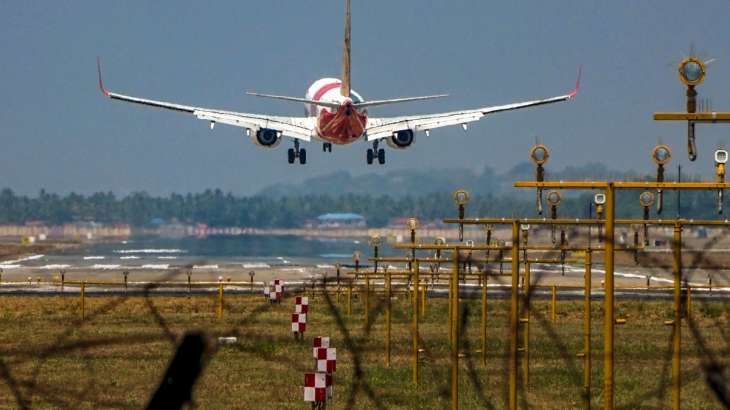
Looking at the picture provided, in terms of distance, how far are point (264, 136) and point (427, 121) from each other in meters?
11.5

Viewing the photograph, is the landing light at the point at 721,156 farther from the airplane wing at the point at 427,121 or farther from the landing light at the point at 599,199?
the airplane wing at the point at 427,121

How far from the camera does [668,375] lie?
43344 mm

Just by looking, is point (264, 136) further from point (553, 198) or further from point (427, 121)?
point (553, 198)

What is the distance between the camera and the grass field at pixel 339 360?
3600 cm

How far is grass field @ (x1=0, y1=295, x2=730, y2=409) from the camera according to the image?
1417 inches

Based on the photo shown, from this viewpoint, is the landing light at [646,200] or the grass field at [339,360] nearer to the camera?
the landing light at [646,200]

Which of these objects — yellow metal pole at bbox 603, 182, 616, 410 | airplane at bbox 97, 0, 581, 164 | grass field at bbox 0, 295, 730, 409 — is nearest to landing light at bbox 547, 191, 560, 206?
grass field at bbox 0, 295, 730, 409

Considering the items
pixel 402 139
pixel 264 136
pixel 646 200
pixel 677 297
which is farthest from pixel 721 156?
pixel 402 139

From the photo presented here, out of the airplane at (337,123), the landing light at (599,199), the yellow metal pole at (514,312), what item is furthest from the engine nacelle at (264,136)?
the yellow metal pole at (514,312)

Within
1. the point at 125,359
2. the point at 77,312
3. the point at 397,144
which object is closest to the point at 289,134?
the point at 397,144

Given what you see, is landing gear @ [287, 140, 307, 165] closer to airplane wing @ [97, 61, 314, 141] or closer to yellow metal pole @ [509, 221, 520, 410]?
airplane wing @ [97, 61, 314, 141]

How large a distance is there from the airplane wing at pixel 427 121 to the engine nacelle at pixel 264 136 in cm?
637

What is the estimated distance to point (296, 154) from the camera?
370 ft

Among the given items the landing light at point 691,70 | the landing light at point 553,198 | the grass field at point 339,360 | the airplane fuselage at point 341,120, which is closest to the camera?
the landing light at point 691,70
